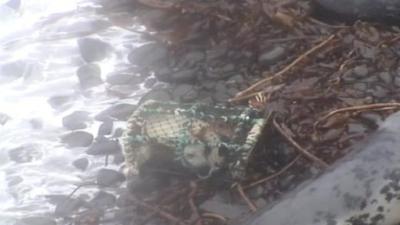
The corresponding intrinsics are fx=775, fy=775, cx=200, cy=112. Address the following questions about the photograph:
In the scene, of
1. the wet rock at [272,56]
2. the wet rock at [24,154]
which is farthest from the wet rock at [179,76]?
the wet rock at [24,154]

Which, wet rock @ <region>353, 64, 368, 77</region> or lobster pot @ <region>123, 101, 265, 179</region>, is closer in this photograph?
lobster pot @ <region>123, 101, 265, 179</region>

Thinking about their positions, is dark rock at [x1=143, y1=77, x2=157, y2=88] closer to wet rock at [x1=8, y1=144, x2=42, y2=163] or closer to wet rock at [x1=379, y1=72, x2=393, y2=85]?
wet rock at [x1=8, y1=144, x2=42, y2=163]

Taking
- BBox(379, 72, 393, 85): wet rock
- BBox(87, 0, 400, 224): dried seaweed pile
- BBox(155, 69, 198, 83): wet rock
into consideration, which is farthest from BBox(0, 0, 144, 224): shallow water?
BBox(379, 72, 393, 85): wet rock

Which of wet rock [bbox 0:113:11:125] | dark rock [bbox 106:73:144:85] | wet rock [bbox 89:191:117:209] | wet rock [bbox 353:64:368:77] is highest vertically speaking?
wet rock [bbox 353:64:368:77]

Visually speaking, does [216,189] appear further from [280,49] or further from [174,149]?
[280,49]

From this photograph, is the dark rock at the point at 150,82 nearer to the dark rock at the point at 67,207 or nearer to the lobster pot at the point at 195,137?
the lobster pot at the point at 195,137

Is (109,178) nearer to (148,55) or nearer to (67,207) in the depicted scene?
(67,207)
